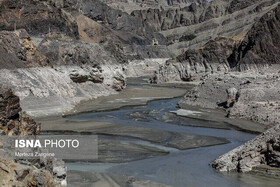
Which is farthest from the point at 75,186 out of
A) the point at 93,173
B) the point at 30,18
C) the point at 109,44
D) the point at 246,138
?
the point at 109,44

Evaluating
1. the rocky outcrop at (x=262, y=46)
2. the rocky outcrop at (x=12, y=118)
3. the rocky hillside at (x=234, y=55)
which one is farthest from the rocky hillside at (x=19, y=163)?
the rocky hillside at (x=234, y=55)

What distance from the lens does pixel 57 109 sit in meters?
41.1

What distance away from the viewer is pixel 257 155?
21.5 m

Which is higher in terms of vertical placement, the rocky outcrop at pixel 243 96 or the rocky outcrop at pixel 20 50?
the rocky outcrop at pixel 20 50

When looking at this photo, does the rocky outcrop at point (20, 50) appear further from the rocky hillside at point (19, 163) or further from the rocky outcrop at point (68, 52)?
the rocky hillside at point (19, 163)

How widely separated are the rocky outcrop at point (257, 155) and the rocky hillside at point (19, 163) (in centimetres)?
904

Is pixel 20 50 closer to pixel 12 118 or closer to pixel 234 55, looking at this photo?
pixel 12 118

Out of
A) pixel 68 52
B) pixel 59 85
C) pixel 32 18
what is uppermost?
pixel 32 18

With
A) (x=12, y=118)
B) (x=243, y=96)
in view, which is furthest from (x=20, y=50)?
(x=12, y=118)

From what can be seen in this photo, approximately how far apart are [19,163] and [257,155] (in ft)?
40.3

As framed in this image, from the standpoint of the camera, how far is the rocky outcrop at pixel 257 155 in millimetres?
21141

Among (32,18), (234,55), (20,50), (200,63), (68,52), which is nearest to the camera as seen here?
(20,50)
